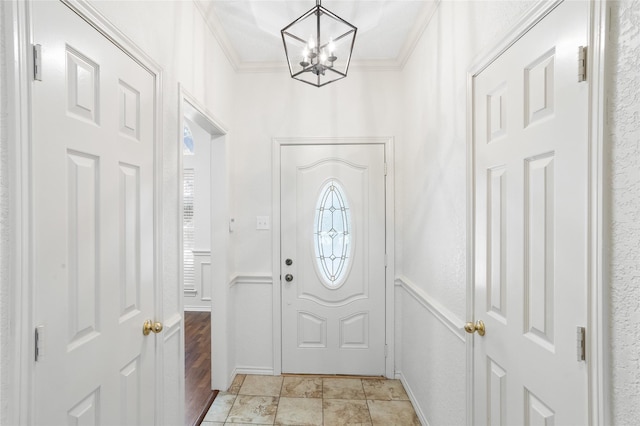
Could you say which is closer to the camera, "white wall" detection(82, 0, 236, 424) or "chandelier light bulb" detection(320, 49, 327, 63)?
"white wall" detection(82, 0, 236, 424)

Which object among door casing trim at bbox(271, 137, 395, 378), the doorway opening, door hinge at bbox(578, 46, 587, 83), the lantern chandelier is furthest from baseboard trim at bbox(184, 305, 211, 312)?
door hinge at bbox(578, 46, 587, 83)

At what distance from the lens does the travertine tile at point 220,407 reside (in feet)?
7.13

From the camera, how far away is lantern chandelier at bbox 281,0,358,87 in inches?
61.2

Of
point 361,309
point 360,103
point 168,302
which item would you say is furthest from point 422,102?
point 168,302

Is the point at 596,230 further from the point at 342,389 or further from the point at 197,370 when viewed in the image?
the point at 197,370

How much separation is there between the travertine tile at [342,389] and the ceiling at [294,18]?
260cm

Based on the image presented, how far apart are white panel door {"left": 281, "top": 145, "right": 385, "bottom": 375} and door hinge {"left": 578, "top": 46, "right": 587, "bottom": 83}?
1845 mm

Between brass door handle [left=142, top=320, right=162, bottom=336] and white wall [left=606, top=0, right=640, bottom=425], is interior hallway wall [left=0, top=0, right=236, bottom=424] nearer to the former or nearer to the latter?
brass door handle [left=142, top=320, right=162, bottom=336]

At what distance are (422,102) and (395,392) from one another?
7.08ft

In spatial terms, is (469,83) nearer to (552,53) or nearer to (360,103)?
(552,53)

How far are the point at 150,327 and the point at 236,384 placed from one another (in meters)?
1.47

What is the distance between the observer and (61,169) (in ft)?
3.04

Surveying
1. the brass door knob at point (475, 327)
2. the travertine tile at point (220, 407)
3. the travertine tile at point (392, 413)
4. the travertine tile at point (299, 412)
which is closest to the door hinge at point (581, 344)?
the brass door knob at point (475, 327)

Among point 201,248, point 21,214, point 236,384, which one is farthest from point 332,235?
point 201,248
